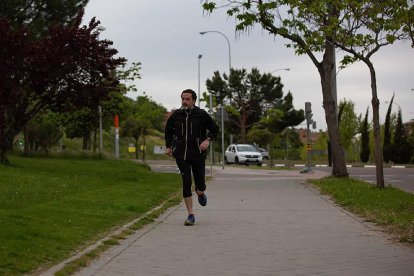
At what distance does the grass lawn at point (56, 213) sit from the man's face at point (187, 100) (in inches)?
76.8

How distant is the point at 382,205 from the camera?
12.0 meters

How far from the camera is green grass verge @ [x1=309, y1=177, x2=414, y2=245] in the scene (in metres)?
9.02

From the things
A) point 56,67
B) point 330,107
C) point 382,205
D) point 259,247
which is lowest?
point 259,247

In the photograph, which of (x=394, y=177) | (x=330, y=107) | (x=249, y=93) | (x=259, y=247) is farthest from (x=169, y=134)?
(x=249, y=93)

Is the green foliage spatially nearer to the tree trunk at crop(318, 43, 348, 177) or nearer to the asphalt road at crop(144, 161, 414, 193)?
the asphalt road at crop(144, 161, 414, 193)

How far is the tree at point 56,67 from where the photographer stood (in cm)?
2014

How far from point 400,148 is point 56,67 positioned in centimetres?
3225

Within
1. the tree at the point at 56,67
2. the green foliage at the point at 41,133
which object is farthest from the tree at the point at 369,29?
the green foliage at the point at 41,133

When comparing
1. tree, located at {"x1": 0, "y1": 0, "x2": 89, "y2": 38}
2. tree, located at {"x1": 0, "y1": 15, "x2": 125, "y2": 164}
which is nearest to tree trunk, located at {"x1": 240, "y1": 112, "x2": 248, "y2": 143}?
tree, located at {"x1": 0, "y1": 0, "x2": 89, "y2": 38}

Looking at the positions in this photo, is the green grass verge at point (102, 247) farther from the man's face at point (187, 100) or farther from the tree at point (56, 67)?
the tree at point (56, 67)

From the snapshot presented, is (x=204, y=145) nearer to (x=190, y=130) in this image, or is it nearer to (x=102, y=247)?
(x=190, y=130)

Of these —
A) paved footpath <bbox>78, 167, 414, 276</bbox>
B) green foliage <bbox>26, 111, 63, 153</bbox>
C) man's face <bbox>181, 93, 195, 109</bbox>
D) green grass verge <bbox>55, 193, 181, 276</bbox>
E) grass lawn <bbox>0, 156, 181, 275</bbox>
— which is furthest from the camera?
green foliage <bbox>26, 111, 63, 153</bbox>

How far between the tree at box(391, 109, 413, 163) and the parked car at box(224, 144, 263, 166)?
9486mm

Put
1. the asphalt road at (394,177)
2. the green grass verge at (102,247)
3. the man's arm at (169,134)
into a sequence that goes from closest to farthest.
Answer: the green grass verge at (102,247) < the man's arm at (169,134) < the asphalt road at (394,177)
